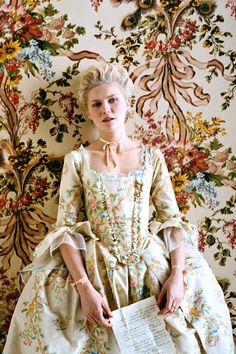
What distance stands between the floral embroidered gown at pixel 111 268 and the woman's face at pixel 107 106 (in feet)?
0.42

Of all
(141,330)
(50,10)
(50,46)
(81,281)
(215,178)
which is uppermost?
(50,10)

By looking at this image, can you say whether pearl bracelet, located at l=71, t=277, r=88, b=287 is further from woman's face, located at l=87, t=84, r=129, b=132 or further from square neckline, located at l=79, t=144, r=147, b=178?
woman's face, located at l=87, t=84, r=129, b=132

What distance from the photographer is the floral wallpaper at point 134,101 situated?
4.60 ft

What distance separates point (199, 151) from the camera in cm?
146

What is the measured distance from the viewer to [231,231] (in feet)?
4.88

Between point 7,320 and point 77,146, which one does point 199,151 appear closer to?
point 77,146

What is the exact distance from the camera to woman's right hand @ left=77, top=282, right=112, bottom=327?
3.55 feet

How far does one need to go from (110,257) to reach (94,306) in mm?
153

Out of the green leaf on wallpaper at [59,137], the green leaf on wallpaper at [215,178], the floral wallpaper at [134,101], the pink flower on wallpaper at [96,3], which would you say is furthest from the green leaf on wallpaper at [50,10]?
the green leaf on wallpaper at [215,178]

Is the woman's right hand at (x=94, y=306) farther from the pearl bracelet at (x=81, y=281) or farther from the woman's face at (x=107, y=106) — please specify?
the woman's face at (x=107, y=106)

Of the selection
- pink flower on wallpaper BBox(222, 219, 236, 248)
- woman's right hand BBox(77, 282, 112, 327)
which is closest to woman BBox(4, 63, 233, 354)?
woman's right hand BBox(77, 282, 112, 327)

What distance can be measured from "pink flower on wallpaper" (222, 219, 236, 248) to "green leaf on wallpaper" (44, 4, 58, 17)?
0.98 metres

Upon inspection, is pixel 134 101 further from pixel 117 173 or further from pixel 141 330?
pixel 141 330

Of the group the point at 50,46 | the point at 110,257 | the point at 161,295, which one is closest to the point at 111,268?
the point at 110,257
